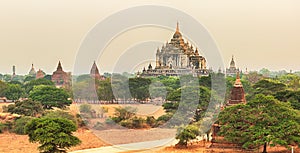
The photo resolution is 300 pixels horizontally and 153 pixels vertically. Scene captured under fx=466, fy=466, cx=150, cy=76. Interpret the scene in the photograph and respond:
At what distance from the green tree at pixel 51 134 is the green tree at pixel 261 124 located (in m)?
9.53

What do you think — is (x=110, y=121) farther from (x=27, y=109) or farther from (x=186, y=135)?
(x=186, y=135)

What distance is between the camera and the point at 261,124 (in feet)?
90.0

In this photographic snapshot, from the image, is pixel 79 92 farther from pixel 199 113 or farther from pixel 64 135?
pixel 64 135

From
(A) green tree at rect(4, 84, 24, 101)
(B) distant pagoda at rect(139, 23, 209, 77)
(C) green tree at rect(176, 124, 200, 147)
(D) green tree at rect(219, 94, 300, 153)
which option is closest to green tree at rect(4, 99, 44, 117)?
(C) green tree at rect(176, 124, 200, 147)

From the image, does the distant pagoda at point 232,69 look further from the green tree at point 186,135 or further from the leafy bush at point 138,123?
the green tree at point 186,135

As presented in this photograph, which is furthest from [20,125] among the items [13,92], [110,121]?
[13,92]

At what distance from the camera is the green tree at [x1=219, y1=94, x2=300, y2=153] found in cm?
2647

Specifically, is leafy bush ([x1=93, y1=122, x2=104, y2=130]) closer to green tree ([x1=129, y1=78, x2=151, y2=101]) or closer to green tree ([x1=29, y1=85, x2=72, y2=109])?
green tree ([x1=29, y1=85, x2=72, y2=109])

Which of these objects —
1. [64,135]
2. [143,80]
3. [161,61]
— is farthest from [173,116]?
[161,61]

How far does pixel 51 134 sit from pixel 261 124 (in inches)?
476

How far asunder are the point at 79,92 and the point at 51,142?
43.6 m

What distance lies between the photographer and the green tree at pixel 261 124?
86.8 feet

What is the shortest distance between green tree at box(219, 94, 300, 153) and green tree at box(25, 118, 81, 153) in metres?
9.53

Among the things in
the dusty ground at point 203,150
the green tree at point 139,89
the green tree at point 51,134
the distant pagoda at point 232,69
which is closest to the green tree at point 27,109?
the dusty ground at point 203,150
